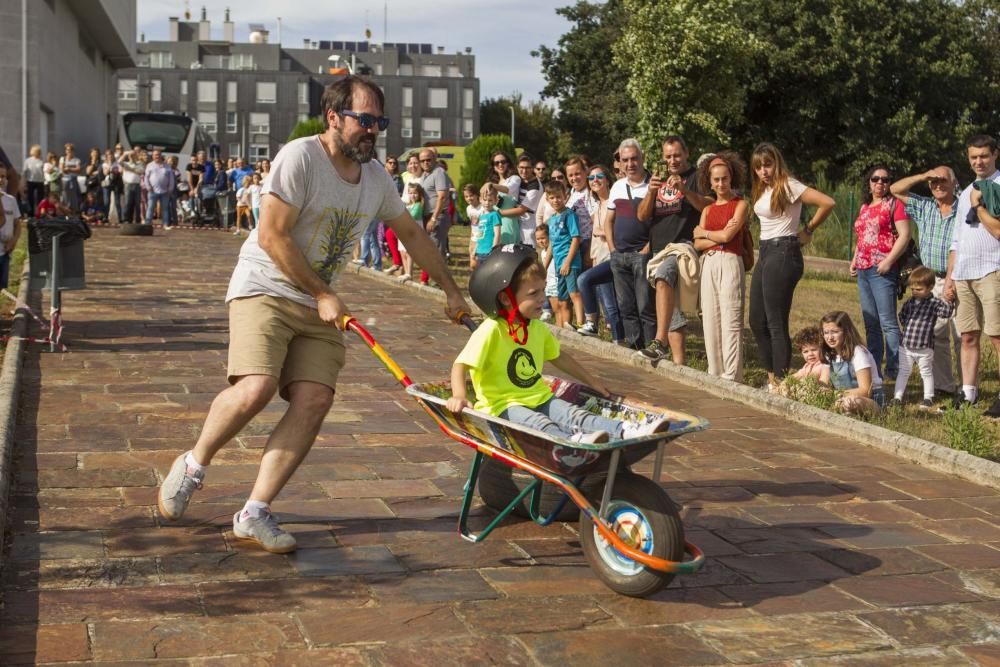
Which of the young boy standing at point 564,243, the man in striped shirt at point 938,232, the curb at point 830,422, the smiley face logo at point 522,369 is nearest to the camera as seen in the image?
the smiley face logo at point 522,369

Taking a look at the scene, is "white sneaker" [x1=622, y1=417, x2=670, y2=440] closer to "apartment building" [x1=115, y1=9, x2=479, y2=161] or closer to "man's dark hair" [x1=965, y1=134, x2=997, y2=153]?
"man's dark hair" [x1=965, y1=134, x2=997, y2=153]

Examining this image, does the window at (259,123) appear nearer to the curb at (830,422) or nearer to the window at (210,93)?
the window at (210,93)

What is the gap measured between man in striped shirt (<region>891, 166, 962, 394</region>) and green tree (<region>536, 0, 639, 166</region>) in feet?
166

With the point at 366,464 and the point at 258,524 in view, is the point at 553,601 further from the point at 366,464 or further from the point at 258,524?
the point at 366,464

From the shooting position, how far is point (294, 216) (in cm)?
541

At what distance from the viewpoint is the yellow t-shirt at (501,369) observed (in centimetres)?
562

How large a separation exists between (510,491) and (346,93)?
193 cm


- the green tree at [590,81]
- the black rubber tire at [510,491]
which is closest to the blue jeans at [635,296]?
the black rubber tire at [510,491]

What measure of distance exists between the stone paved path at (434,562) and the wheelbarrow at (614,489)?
14cm

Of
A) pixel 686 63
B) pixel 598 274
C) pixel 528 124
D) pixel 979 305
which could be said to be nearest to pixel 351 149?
pixel 979 305

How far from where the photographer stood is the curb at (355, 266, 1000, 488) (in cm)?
741

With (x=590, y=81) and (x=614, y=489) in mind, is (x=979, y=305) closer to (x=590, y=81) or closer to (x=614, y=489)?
(x=614, y=489)

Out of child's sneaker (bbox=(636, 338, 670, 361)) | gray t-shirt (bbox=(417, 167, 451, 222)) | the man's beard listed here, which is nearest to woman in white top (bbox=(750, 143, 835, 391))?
child's sneaker (bbox=(636, 338, 670, 361))

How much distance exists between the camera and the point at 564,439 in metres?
4.81
